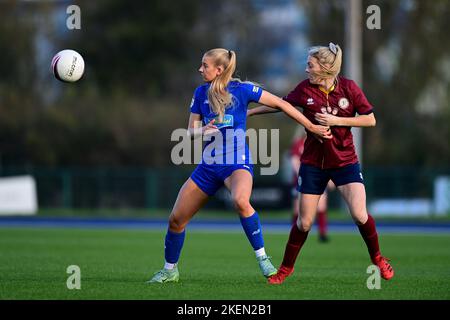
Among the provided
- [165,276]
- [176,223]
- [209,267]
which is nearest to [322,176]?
[176,223]

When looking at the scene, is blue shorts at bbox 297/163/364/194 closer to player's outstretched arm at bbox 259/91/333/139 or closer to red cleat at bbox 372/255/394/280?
player's outstretched arm at bbox 259/91/333/139

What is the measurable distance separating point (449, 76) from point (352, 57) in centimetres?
790

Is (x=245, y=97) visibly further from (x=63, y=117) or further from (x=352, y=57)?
(x=63, y=117)

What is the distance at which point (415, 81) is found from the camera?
35000mm

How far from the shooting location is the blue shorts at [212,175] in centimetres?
898

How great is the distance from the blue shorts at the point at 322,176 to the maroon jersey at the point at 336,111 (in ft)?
0.18

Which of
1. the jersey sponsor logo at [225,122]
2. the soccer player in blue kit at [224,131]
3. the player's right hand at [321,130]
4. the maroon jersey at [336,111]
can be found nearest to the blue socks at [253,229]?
the soccer player in blue kit at [224,131]

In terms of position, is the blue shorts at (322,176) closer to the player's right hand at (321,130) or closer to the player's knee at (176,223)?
the player's right hand at (321,130)

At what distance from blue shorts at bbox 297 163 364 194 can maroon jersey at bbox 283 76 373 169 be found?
2.2 inches

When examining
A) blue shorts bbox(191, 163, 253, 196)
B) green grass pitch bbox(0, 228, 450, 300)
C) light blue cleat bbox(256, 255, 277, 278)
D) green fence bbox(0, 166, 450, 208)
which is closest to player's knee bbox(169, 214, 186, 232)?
blue shorts bbox(191, 163, 253, 196)

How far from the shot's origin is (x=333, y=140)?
9016mm

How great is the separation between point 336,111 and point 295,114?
0.43 meters
